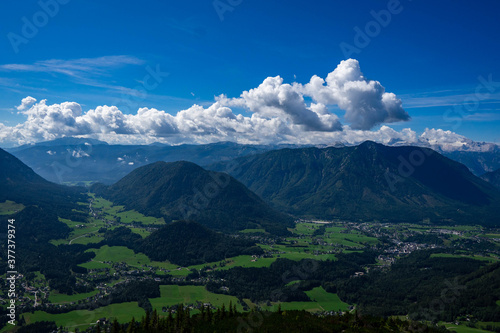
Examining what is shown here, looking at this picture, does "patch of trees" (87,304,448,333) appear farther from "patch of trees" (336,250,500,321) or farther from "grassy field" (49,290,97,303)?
"grassy field" (49,290,97,303)

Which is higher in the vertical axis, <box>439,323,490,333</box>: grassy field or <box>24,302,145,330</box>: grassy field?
<box>24,302,145,330</box>: grassy field

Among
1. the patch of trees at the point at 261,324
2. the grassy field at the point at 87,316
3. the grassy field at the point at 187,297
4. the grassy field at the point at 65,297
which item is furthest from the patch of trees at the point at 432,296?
the grassy field at the point at 65,297

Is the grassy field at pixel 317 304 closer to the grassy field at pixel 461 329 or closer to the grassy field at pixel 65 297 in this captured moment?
the grassy field at pixel 461 329

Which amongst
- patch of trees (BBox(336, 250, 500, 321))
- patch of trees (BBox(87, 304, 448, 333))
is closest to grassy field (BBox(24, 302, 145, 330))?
patch of trees (BBox(87, 304, 448, 333))

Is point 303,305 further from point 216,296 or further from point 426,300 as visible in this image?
point 426,300

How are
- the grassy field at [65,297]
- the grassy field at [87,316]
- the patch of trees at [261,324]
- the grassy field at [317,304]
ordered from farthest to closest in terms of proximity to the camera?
the grassy field at [317,304] → the grassy field at [65,297] → the grassy field at [87,316] → the patch of trees at [261,324]

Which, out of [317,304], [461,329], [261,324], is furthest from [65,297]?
[461,329]
